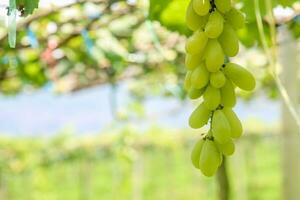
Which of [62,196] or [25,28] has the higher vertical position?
[25,28]

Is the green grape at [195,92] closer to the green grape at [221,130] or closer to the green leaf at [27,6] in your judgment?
the green grape at [221,130]

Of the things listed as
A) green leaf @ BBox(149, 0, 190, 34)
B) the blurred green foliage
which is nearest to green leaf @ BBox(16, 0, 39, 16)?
green leaf @ BBox(149, 0, 190, 34)

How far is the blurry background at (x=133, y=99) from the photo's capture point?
1.50 metres

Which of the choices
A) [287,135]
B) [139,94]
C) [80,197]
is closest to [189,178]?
[80,197]

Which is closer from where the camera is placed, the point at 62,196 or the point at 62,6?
the point at 62,6

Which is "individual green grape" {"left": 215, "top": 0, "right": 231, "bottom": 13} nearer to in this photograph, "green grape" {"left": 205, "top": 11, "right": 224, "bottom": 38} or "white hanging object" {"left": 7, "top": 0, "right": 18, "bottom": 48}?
"green grape" {"left": 205, "top": 11, "right": 224, "bottom": 38}

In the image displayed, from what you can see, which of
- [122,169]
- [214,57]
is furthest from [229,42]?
[122,169]

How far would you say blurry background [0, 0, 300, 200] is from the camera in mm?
1503

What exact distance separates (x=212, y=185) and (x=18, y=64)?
7811 millimetres

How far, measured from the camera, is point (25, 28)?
169cm

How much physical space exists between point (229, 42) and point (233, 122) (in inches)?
3.1

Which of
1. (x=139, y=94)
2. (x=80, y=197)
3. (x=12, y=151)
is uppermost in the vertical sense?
(x=139, y=94)

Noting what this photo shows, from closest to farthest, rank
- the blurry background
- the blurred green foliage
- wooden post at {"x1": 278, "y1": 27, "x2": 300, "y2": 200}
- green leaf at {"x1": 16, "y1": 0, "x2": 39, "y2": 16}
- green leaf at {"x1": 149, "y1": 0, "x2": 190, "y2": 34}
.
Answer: green leaf at {"x1": 16, "y1": 0, "x2": 39, "y2": 16}
green leaf at {"x1": 149, "y1": 0, "x2": 190, "y2": 34}
the blurry background
wooden post at {"x1": 278, "y1": 27, "x2": 300, "y2": 200}
the blurred green foliage

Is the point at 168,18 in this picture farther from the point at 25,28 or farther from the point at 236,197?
the point at 236,197
